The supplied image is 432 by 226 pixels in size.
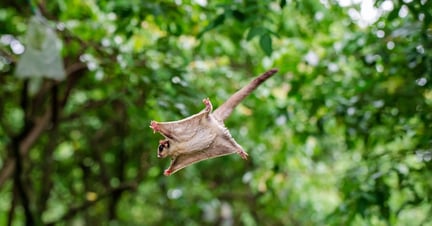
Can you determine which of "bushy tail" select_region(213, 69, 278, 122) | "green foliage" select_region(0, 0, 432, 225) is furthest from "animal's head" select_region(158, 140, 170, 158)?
"green foliage" select_region(0, 0, 432, 225)

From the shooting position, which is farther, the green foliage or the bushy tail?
the green foliage

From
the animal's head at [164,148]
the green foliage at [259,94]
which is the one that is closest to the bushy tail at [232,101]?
the animal's head at [164,148]

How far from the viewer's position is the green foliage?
5.97ft

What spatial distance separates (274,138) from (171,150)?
2183 mm

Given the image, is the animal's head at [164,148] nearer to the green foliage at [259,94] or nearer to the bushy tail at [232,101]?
the bushy tail at [232,101]

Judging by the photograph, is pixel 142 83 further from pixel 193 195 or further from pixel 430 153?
pixel 193 195

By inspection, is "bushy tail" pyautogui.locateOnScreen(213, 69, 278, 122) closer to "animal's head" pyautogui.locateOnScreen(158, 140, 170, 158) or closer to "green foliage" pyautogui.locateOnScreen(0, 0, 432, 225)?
"animal's head" pyautogui.locateOnScreen(158, 140, 170, 158)

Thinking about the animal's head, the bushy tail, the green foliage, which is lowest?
the animal's head

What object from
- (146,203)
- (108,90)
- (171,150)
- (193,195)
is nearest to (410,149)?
(171,150)

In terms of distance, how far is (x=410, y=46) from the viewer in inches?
70.9

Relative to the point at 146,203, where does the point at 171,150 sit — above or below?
below

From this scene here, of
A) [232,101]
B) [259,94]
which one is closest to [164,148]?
[232,101]

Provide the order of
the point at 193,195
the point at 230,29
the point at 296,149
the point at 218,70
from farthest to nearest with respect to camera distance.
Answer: the point at 193,195, the point at 296,149, the point at 218,70, the point at 230,29

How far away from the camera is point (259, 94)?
232 centimetres
